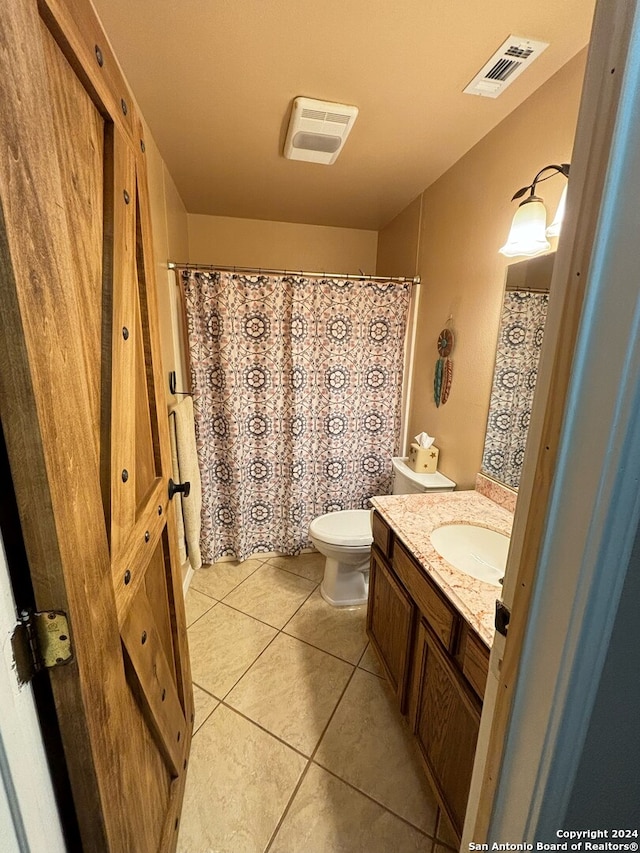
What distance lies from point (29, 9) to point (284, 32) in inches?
41.1

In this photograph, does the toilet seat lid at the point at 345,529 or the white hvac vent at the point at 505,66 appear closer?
the white hvac vent at the point at 505,66

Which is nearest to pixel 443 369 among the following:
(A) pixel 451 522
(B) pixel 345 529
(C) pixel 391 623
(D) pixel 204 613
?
(A) pixel 451 522

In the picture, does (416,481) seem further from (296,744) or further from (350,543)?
(296,744)

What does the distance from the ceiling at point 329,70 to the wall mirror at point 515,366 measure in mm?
677

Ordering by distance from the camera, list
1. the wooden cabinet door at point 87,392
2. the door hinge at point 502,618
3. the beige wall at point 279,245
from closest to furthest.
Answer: the wooden cabinet door at point 87,392 → the door hinge at point 502,618 → the beige wall at point 279,245

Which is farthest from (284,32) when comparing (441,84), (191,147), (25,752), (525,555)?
(25,752)

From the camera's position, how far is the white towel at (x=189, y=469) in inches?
67.6

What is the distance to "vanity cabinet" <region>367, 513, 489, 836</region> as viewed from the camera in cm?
91

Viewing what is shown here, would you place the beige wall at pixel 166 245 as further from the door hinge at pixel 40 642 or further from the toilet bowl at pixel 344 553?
the door hinge at pixel 40 642

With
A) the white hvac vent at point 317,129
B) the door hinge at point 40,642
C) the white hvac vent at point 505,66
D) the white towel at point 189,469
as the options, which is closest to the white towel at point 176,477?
the white towel at point 189,469

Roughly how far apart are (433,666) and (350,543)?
0.77 meters

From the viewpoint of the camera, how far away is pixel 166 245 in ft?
6.17

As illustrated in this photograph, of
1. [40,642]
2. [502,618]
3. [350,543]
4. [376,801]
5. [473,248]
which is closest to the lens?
[40,642]

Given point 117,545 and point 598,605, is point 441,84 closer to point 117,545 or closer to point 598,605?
point 598,605
